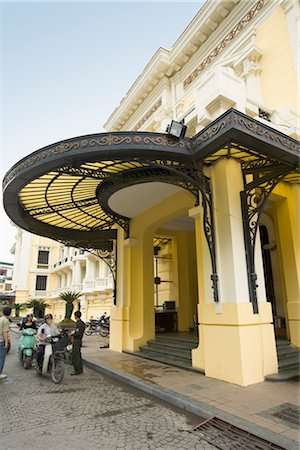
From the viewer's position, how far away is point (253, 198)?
21.2ft

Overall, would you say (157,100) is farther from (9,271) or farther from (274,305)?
(9,271)

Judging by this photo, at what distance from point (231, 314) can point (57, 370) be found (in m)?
3.72

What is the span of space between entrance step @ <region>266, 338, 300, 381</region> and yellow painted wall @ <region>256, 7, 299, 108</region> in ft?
19.5

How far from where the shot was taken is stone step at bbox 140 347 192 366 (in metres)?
6.98

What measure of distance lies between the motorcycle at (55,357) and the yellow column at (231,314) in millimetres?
2818

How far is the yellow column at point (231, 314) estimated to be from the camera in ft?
17.6

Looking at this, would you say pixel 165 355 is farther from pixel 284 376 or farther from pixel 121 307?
pixel 284 376

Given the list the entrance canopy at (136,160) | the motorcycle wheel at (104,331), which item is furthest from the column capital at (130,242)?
the motorcycle wheel at (104,331)

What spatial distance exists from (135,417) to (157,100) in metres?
12.3

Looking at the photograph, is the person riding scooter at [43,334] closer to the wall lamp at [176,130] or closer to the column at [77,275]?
the wall lamp at [176,130]

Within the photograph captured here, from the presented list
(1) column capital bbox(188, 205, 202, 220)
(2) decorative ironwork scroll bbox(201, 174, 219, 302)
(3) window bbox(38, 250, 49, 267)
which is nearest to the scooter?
(2) decorative ironwork scroll bbox(201, 174, 219, 302)

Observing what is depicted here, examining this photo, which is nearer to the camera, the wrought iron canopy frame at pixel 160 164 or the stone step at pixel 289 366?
the wrought iron canopy frame at pixel 160 164

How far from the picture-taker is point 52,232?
33.4 ft

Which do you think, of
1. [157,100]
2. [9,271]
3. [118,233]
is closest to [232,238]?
[118,233]
